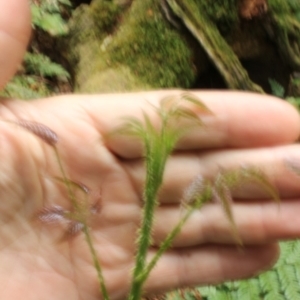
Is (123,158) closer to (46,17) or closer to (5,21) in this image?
(5,21)

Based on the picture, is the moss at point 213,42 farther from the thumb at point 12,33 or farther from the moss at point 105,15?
the thumb at point 12,33

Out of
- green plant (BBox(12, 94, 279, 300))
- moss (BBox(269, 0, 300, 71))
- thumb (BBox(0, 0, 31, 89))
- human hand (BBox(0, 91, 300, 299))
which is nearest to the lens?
green plant (BBox(12, 94, 279, 300))

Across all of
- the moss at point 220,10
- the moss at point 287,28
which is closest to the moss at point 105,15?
the moss at point 220,10

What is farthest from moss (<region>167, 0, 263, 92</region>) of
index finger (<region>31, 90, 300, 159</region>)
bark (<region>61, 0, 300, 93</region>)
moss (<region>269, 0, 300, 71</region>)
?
index finger (<region>31, 90, 300, 159</region>)

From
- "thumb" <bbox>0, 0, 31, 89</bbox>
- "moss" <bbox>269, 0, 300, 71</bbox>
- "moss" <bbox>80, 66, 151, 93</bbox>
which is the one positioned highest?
"thumb" <bbox>0, 0, 31, 89</bbox>

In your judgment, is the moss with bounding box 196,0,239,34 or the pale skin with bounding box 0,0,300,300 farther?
the moss with bounding box 196,0,239,34

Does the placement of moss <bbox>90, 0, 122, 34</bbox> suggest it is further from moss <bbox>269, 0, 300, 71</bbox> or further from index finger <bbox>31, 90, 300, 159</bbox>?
index finger <bbox>31, 90, 300, 159</bbox>

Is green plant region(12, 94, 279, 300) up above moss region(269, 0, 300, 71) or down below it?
above

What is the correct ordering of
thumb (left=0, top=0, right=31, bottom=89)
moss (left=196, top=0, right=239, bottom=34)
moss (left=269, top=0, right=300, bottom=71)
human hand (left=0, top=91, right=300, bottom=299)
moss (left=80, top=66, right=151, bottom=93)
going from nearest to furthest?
1. thumb (left=0, top=0, right=31, bottom=89)
2. human hand (left=0, top=91, right=300, bottom=299)
3. moss (left=80, top=66, right=151, bottom=93)
4. moss (left=196, top=0, right=239, bottom=34)
5. moss (left=269, top=0, right=300, bottom=71)
